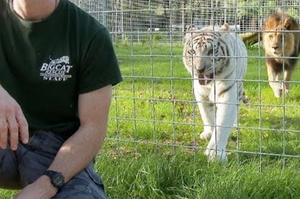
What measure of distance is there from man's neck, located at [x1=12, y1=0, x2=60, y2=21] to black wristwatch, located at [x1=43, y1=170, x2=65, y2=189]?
66cm

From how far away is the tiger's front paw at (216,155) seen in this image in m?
4.17

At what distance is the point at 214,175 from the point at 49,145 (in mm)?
1544

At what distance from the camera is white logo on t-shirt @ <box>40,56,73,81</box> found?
2406mm

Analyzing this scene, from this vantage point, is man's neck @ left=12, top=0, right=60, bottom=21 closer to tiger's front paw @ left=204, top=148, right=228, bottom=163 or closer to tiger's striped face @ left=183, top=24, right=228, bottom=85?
tiger's front paw @ left=204, top=148, right=228, bottom=163

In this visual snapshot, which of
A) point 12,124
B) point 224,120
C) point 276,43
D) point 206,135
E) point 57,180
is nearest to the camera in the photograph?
point 12,124

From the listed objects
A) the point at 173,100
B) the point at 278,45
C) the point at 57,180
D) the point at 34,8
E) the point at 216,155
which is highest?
the point at 34,8

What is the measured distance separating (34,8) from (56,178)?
718mm

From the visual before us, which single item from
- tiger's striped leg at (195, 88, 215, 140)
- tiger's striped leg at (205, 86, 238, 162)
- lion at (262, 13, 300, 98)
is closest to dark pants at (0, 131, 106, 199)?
tiger's striped leg at (205, 86, 238, 162)

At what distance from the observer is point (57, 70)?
241cm

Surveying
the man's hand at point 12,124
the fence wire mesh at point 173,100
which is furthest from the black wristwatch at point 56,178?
the fence wire mesh at point 173,100

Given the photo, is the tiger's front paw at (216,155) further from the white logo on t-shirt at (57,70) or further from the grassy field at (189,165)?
the white logo on t-shirt at (57,70)

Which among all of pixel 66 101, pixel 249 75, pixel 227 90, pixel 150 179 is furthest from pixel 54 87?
pixel 249 75

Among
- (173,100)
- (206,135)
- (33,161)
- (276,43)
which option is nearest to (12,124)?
(33,161)

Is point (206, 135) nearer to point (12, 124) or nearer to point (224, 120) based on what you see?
point (224, 120)
